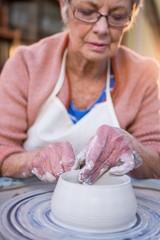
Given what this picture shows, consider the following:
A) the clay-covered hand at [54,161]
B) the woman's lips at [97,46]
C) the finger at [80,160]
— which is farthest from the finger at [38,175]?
the woman's lips at [97,46]

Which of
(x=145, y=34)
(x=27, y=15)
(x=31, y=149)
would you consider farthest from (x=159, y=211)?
(x=27, y=15)

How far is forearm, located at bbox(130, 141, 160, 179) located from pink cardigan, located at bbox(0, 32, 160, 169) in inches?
2.3

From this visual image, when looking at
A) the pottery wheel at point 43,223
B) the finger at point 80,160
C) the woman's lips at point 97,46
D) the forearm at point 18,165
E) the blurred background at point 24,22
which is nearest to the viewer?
the pottery wheel at point 43,223

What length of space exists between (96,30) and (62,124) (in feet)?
1.19

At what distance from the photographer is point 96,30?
3.78 feet

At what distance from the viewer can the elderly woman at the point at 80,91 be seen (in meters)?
1.16

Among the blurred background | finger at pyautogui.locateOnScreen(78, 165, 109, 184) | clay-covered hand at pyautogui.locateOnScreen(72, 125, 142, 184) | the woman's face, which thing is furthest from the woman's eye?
the blurred background

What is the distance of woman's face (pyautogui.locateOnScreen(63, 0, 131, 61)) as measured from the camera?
113 centimetres

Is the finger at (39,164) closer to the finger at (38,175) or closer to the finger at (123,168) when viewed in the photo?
the finger at (38,175)

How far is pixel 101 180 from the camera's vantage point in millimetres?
893

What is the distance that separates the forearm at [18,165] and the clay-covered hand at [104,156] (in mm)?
236

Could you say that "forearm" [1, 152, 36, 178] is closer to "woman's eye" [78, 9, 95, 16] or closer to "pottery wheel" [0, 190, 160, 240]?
"pottery wheel" [0, 190, 160, 240]

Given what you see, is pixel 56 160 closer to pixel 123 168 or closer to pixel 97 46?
pixel 123 168

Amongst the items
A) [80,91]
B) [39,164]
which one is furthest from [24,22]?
[39,164]
